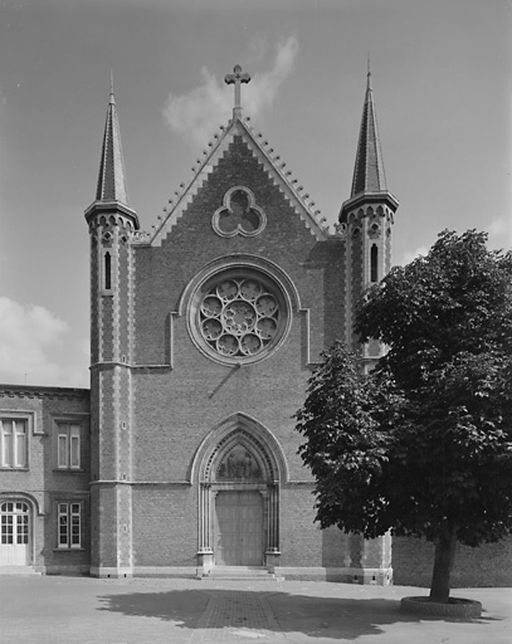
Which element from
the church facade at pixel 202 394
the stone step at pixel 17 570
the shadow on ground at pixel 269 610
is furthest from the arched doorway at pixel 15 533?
the shadow on ground at pixel 269 610

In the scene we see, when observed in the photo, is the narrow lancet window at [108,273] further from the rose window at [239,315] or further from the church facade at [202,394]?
the rose window at [239,315]

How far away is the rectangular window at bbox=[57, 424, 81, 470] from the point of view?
32.6m

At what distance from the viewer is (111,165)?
33781 millimetres

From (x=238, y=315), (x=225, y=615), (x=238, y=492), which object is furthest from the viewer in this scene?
(x=238, y=315)

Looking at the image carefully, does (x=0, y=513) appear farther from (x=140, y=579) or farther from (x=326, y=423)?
(x=326, y=423)

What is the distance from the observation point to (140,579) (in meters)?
30.4

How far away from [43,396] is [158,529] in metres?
7.84

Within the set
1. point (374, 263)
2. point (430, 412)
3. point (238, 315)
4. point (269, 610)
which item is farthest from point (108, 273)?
point (430, 412)

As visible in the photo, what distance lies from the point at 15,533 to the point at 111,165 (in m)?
17.0

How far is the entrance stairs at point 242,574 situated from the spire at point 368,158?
16.7 meters

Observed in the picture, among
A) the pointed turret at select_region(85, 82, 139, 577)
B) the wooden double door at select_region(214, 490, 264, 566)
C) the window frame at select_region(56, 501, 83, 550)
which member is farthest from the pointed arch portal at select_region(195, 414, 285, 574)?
the window frame at select_region(56, 501, 83, 550)

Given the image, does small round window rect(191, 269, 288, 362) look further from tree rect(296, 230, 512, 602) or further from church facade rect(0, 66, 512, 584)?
tree rect(296, 230, 512, 602)

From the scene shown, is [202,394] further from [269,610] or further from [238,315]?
[269,610]

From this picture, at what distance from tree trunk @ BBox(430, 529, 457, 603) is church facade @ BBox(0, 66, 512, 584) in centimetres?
999
